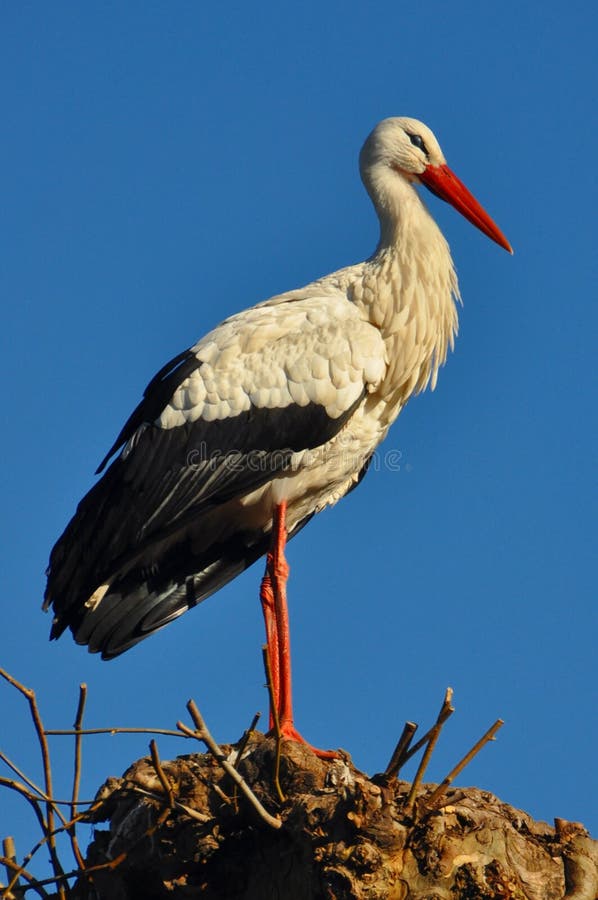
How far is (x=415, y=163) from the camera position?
8.48 meters

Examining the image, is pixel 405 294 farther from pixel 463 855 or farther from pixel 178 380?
pixel 463 855

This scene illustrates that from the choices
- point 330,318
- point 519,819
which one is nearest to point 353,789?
point 519,819

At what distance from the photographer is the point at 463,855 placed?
518 centimetres

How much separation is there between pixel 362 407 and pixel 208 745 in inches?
126

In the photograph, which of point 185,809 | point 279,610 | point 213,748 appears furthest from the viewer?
point 279,610

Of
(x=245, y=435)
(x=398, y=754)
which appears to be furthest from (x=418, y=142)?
(x=398, y=754)

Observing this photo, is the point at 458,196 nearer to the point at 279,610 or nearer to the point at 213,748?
the point at 279,610

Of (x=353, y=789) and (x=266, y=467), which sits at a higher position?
(x=266, y=467)

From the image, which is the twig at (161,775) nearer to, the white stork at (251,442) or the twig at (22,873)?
the twig at (22,873)

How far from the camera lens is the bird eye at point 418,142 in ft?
27.9

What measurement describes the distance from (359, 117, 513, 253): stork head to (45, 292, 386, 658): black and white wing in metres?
1.13

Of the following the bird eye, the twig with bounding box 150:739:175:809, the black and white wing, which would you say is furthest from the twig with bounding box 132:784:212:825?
the bird eye

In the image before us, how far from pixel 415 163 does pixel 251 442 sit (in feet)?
6.92

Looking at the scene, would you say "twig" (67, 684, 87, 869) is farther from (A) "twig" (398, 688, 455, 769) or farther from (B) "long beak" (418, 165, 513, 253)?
(B) "long beak" (418, 165, 513, 253)
